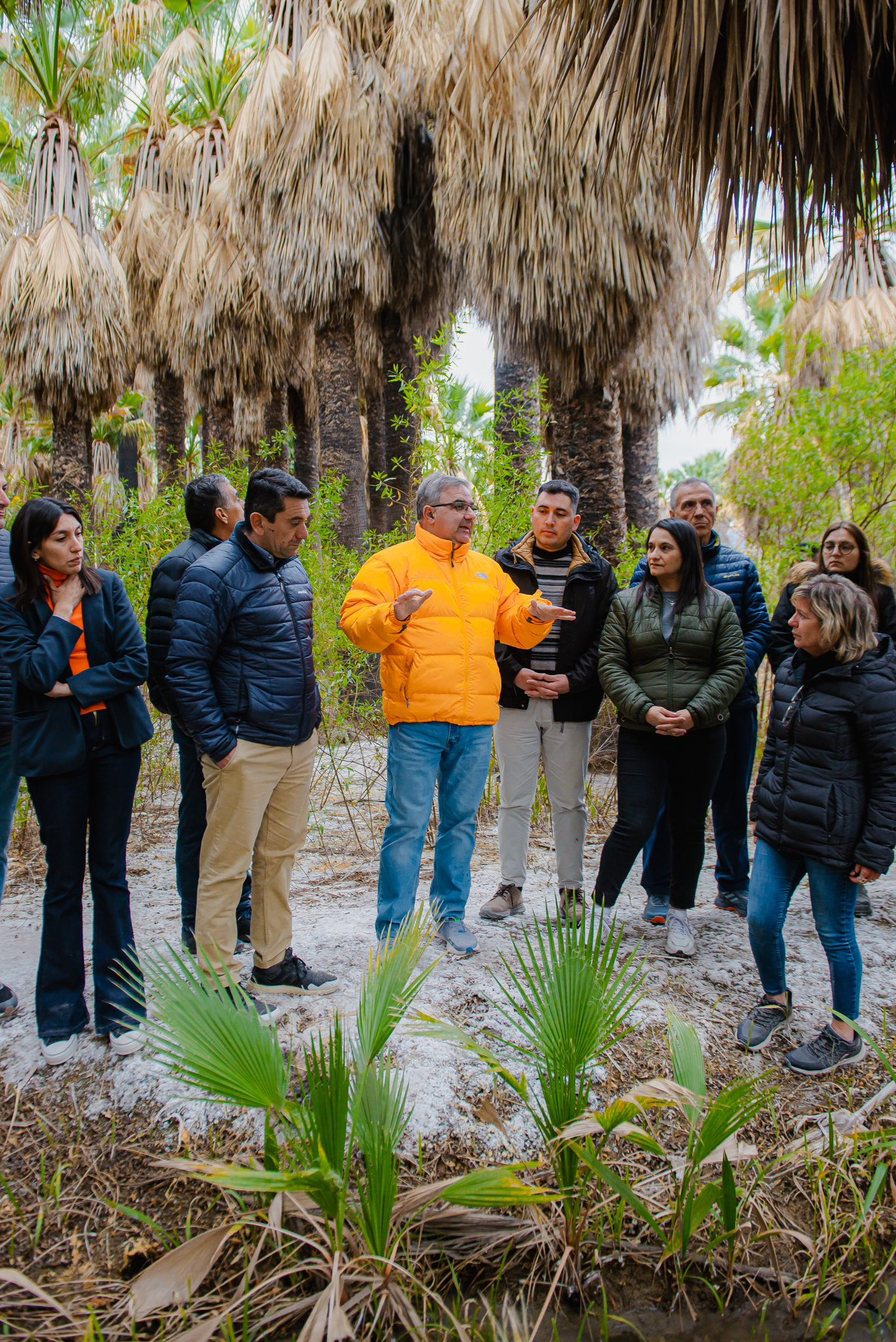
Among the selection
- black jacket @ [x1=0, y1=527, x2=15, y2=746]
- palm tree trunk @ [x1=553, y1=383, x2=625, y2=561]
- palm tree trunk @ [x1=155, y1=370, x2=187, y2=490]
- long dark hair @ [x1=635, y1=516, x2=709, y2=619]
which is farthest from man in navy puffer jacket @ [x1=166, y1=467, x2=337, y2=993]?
palm tree trunk @ [x1=155, y1=370, x2=187, y2=490]

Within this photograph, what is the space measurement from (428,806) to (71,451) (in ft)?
26.8

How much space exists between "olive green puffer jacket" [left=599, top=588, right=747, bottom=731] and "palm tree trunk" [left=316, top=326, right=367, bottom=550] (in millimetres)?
6000

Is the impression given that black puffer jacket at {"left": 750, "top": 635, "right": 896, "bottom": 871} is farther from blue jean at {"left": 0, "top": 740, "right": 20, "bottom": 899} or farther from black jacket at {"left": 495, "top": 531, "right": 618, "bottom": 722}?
blue jean at {"left": 0, "top": 740, "right": 20, "bottom": 899}

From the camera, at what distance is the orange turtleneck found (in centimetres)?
296

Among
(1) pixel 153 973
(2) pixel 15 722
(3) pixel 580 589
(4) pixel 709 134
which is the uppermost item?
(4) pixel 709 134

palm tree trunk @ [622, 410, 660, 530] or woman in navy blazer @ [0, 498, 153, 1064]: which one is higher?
palm tree trunk @ [622, 410, 660, 530]

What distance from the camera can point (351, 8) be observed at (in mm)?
8094

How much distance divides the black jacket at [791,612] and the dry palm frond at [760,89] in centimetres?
147

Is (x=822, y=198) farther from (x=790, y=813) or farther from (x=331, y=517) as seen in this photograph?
(x=331, y=517)

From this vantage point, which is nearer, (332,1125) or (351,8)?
(332,1125)

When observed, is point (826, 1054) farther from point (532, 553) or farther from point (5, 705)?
point (5, 705)

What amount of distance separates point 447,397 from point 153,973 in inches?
170

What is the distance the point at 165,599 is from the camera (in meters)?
3.43

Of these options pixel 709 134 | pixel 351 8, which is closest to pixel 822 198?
pixel 709 134
